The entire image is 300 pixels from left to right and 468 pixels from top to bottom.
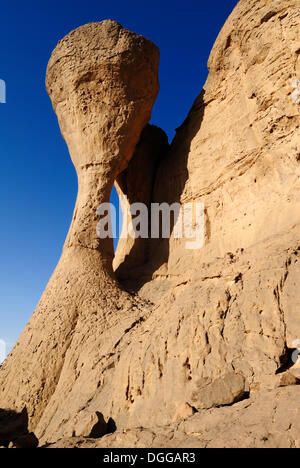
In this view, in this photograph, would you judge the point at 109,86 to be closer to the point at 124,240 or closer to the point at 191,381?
the point at 124,240

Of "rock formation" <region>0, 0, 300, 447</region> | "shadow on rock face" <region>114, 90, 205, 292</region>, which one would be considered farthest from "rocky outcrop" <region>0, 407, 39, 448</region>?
"shadow on rock face" <region>114, 90, 205, 292</region>

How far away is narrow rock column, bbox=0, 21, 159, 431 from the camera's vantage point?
912cm

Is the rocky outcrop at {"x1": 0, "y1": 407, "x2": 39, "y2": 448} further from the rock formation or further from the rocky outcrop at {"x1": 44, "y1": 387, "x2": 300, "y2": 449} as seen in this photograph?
the rocky outcrop at {"x1": 44, "y1": 387, "x2": 300, "y2": 449}

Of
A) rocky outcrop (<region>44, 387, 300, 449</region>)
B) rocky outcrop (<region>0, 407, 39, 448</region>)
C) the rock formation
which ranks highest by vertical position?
the rock formation

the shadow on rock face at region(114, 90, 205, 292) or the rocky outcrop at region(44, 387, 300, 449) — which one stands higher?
the shadow on rock face at region(114, 90, 205, 292)

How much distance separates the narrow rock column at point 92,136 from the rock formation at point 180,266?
0.04m

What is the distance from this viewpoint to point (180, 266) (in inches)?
395

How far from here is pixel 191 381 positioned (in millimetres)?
5027

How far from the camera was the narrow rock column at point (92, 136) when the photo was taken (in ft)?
29.9

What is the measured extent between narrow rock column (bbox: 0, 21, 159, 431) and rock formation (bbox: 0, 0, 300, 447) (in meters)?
0.04

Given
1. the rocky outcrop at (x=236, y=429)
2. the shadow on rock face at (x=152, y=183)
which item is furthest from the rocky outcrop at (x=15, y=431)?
the shadow on rock face at (x=152, y=183)

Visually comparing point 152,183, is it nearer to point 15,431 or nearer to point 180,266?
point 180,266
